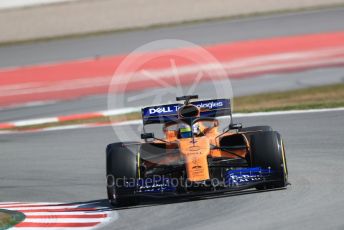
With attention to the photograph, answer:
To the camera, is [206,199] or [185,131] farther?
[185,131]

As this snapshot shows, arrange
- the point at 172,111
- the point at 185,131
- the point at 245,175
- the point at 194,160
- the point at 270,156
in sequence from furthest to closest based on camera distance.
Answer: the point at 172,111
the point at 185,131
the point at 270,156
the point at 245,175
the point at 194,160

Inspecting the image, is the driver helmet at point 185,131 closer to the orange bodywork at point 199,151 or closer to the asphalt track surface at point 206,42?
the orange bodywork at point 199,151

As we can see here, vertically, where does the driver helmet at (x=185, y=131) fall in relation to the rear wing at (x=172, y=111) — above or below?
below

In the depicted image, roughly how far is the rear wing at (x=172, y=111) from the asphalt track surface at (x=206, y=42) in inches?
428

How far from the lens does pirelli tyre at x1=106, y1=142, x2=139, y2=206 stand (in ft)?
35.3

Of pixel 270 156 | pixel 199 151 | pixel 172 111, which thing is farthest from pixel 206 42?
pixel 199 151

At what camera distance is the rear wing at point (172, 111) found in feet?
37.7

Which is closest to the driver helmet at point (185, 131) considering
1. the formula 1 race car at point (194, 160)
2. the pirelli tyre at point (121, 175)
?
the formula 1 race car at point (194, 160)

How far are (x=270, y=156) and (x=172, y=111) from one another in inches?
59.5

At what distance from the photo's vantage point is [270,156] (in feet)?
35.2

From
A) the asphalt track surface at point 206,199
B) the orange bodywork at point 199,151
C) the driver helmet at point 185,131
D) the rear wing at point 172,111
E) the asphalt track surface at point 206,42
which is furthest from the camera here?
the asphalt track surface at point 206,42

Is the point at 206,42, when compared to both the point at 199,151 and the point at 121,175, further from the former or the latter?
the point at 199,151

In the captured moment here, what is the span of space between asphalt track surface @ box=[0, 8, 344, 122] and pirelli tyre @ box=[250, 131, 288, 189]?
1152 cm

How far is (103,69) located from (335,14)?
438 inches
